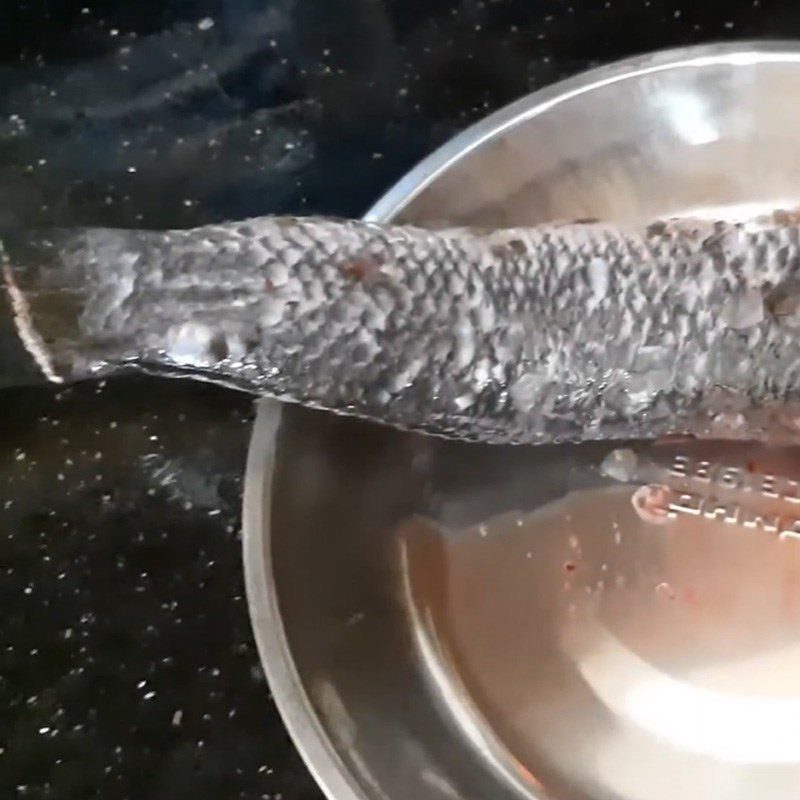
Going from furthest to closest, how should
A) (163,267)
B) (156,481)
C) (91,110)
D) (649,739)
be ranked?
1. (91,110)
2. (156,481)
3. (649,739)
4. (163,267)

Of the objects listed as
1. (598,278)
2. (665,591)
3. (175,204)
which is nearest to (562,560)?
(665,591)

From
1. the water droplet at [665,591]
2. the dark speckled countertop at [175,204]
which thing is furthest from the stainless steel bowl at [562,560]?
the dark speckled countertop at [175,204]

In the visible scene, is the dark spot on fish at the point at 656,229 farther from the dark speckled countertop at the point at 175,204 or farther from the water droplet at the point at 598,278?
the dark speckled countertop at the point at 175,204

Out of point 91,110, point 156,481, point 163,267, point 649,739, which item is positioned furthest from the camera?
point 91,110

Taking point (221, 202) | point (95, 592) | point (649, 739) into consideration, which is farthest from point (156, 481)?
point (649, 739)

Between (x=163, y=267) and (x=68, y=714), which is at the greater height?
(x=163, y=267)

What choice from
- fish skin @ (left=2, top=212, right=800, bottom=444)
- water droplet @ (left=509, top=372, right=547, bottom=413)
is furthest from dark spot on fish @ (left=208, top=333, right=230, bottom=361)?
water droplet @ (left=509, top=372, right=547, bottom=413)

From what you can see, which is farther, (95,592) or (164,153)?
(164,153)

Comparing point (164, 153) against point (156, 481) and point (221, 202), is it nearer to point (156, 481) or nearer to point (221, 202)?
point (221, 202)
